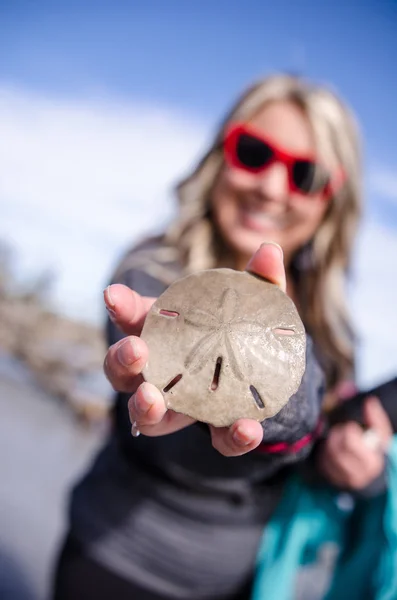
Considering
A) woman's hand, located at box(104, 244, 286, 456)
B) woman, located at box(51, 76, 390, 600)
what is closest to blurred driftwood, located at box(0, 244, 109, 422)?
woman, located at box(51, 76, 390, 600)

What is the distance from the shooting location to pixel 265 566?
2.03 meters

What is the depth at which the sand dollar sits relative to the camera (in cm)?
123

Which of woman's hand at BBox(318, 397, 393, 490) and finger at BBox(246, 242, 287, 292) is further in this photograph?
woman's hand at BBox(318, 397, 393, 490)

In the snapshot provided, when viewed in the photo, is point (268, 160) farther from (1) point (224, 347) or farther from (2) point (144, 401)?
(2) point (144, 401)

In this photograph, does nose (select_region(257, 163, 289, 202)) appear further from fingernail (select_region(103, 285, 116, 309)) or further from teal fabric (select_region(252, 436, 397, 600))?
fingernail (select_region(103, 285, 116, 309))

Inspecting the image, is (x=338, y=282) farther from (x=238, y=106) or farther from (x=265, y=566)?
(x=265, y=566)

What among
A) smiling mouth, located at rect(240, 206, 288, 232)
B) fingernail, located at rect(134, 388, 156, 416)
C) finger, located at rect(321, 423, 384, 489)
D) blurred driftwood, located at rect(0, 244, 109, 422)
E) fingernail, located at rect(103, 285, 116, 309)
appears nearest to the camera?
fingernail, located at rect(134, 388, 156, 416)

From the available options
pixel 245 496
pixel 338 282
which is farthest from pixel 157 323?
pixel 338 282

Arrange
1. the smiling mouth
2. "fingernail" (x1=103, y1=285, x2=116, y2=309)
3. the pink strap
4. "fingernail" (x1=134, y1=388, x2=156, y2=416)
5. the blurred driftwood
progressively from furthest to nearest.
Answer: the blurred driftwood
the smiling mouth
the pink strap
"fingernail" (x1=103, y1=285, x2=116, y2=309)
"fingernail" (x1=134, y1=388, x2=156, y2=416)

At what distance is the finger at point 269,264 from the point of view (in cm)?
126

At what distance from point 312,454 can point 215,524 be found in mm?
480

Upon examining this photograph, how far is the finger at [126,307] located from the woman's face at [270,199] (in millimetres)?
1002

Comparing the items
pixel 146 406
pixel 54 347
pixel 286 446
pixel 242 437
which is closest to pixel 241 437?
pixel 242 437

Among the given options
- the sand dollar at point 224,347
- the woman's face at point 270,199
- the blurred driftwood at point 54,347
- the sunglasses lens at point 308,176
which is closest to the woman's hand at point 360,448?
the sand dollar at point 224,347
